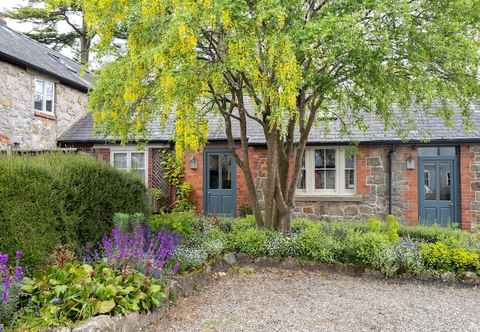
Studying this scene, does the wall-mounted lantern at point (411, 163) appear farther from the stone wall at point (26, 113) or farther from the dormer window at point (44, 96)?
the dormer window at point (44, 96)

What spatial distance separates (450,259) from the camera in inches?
223

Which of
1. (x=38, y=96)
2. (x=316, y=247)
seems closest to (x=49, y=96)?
(x=38, y=96)

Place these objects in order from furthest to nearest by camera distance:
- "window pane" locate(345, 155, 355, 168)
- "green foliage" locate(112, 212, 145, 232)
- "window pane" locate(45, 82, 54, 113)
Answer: "window pane" locate(45, 82, 54, 113)
"window pane" locate(345, 155, 355, 168)
"green foliage" locate(112, 212, 145, 232)

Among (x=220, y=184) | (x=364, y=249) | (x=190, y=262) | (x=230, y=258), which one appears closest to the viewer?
(x=190, y=262)

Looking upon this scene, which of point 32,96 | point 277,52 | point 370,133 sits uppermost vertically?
point 32,96

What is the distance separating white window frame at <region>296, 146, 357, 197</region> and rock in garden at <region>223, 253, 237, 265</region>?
5353mm

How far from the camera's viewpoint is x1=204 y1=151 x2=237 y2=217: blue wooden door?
11.8 meters

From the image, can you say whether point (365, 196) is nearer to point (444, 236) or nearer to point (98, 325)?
point (444, 236)

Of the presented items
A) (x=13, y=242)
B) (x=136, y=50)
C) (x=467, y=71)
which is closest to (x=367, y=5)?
(x=467, y=71)

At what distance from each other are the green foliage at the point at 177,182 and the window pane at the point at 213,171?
74 centimetres

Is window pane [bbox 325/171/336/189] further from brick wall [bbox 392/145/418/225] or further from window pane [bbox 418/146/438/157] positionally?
window pane [bbox 418/146/438/157]

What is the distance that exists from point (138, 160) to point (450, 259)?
9.65 metres

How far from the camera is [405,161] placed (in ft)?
35.4

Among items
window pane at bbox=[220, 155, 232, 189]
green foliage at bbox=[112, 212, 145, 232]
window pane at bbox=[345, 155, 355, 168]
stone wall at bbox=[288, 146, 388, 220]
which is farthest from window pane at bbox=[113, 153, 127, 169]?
window pane at bbox=[345, 155, 355, 168]
